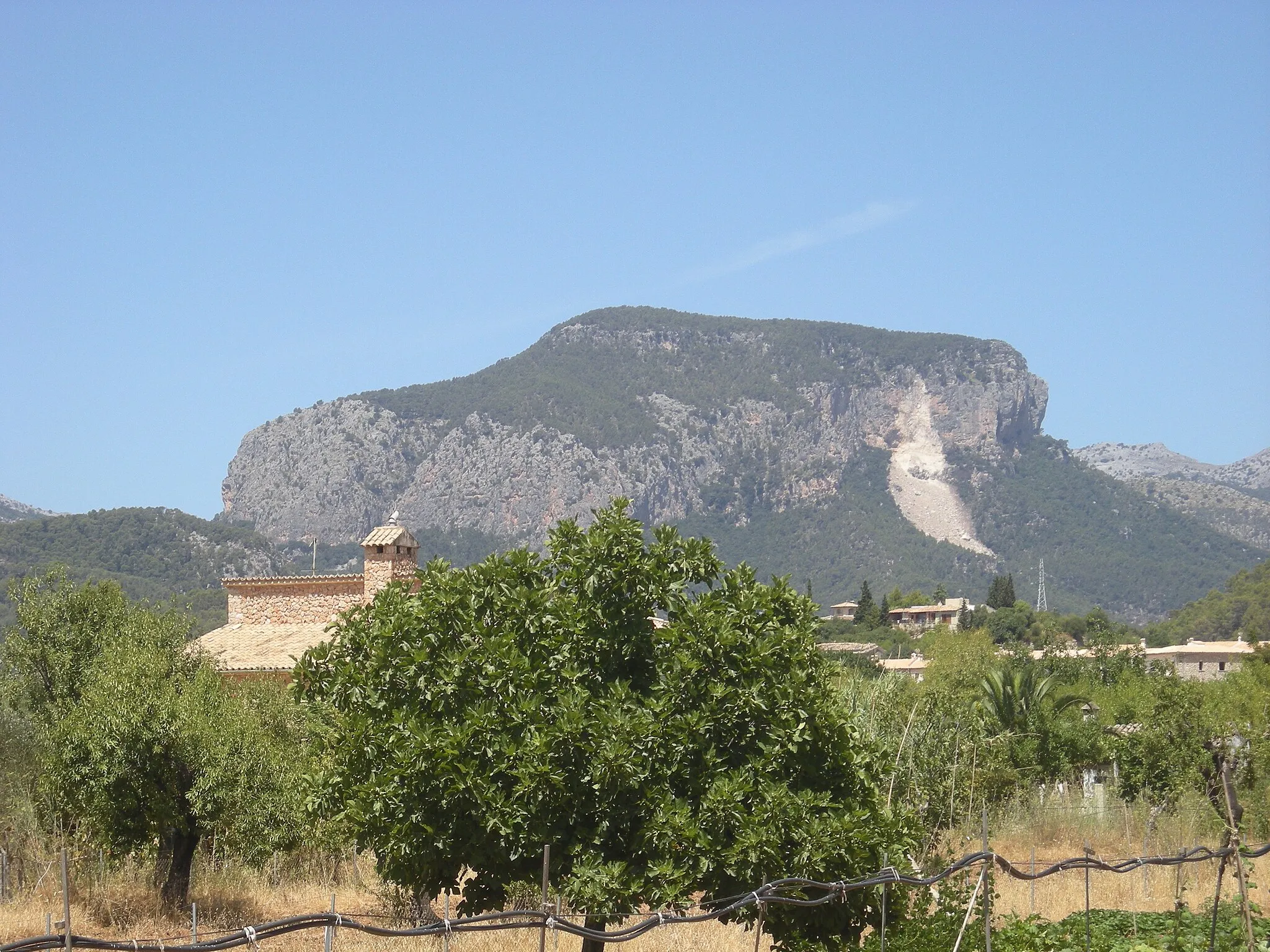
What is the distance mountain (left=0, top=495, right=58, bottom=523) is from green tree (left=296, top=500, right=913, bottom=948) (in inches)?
7117

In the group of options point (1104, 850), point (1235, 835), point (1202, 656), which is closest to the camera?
point (1235, 835)

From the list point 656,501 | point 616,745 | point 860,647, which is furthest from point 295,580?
point 656,501

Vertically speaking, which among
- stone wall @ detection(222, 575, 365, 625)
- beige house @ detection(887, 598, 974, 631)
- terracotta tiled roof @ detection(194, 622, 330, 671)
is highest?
stone wall @ detection(222, 575, 365, 625)

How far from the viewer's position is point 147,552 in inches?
4190

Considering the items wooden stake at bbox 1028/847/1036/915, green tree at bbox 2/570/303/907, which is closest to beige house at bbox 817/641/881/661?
wooden stake at bbox 1028/847/1036/915

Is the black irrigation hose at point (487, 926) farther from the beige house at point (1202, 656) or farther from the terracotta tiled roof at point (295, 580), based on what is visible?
the beige house at point (1202, 656)

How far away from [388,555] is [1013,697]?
17281 mm

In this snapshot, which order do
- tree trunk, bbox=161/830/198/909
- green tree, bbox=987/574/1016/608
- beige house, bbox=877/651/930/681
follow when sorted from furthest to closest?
green tree, bbox=987/574/1016/608 < beige house, bbox=877/651/930/681 < tree trunk, bbox=161/830/198/909

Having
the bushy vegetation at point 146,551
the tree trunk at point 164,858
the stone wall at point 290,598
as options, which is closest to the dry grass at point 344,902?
the tree trunk at point 164,858

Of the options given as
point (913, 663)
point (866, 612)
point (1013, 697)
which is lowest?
point (913, 663)

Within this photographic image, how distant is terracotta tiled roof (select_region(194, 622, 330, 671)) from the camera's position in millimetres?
26389

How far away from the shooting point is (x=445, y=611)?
1175 centimetres

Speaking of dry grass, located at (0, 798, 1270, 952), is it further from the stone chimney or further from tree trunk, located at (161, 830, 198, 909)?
the stone chimney

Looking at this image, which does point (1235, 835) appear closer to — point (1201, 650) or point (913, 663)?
point (913, 663)
